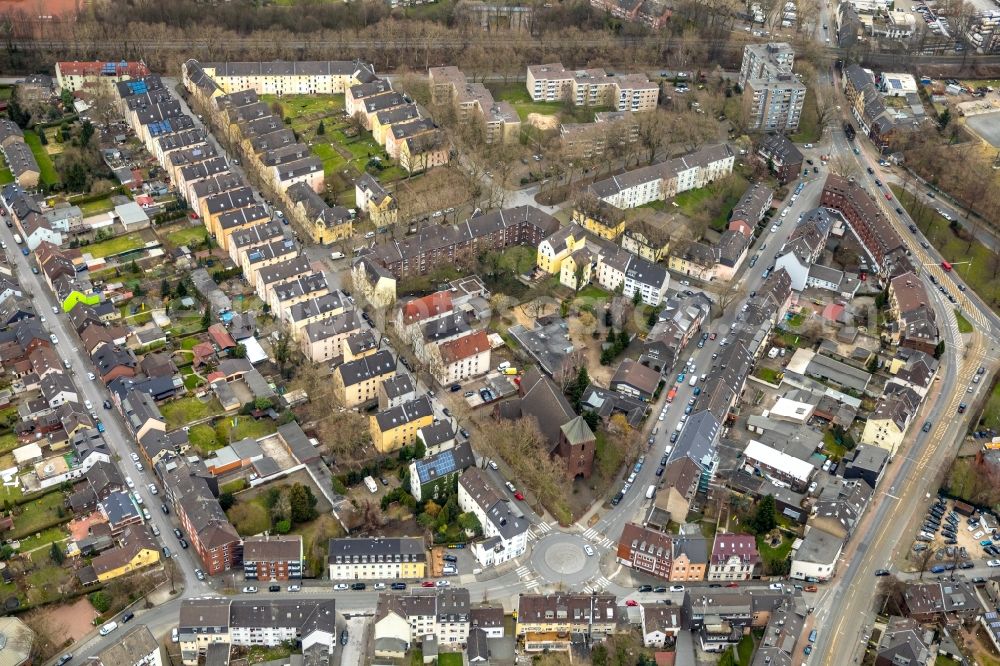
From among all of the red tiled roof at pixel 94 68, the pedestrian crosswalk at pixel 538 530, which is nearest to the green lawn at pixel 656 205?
the pedestrian crosswalk at pixel 538 530

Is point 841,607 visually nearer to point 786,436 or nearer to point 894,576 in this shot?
point 894,576

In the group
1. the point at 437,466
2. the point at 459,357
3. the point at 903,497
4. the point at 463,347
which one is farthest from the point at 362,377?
the point at 903,497

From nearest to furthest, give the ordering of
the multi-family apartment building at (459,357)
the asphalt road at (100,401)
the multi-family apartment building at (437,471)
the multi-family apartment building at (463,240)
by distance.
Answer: the asphalt road at (100,401)
the multi-family apartment building at (437,471)
the multi-family apartment building at (459,357)
the multi-family apartment building at (463,240)

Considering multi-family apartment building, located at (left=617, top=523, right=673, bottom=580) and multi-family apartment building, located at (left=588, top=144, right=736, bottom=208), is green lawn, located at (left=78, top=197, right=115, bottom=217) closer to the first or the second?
multi-family apartment building, located at (left=588, top=144, right=736, bottom=208)

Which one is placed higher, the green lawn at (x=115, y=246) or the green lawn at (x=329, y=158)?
the green lawn at (x=329, y=158)

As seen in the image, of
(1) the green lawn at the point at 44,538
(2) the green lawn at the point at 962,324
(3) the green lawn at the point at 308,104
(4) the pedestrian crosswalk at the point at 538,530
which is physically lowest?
(4) the pedestrian crosswalk at the point at 538,530

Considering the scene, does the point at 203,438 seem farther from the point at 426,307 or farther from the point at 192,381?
the point at 426,307

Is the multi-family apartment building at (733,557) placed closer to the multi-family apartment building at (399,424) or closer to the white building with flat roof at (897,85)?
the multi-family apartment building at (399,424)
